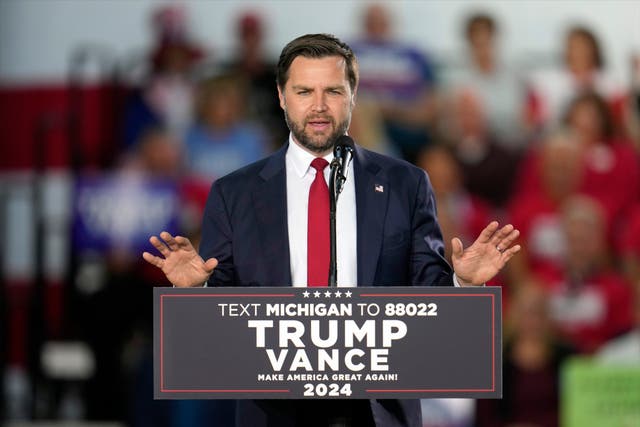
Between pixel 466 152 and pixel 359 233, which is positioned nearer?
pixel 359 233

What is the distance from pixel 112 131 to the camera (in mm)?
7719

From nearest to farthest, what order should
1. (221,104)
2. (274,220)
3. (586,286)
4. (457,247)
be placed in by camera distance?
(457,247) < (274,220) < (586,286) < (221,104)

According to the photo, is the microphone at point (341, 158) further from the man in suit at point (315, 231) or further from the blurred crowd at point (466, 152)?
the blurred crowd at point (466, 152)

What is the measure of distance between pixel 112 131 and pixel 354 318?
556cm

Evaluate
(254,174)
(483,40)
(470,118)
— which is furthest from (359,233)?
(483,40)

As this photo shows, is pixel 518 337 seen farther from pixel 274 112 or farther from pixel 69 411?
pixel 69 411

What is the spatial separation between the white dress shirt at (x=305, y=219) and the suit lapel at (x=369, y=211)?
0.02m

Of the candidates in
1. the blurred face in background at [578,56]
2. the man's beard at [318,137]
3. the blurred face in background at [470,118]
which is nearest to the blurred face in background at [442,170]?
the blurred face in background at [470,118]

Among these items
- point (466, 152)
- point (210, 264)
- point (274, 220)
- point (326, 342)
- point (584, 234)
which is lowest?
point (326, 342)

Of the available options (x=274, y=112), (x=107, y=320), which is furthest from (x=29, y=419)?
(x=274, y=112)

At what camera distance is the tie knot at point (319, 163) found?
2629mm

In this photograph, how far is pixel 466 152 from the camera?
7.39 metres

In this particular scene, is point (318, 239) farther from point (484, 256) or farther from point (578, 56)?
point (578, 56)

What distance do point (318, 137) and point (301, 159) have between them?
8 centimetres
